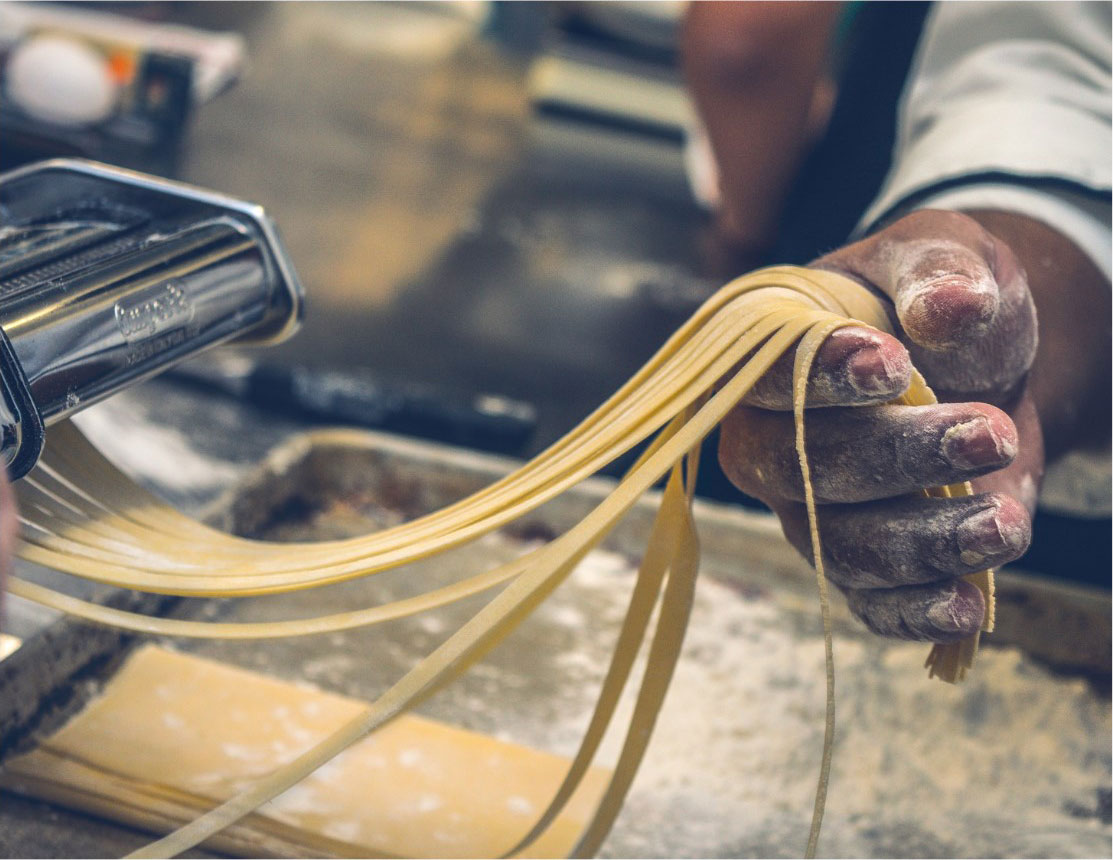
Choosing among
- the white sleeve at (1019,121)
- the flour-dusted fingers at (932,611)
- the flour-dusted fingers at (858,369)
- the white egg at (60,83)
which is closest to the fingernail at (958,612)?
the flour-dusted fingers at (932,611)

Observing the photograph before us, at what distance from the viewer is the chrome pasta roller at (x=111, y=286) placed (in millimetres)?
624

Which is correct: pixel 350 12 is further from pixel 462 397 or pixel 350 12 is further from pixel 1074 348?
pixel 1074 348

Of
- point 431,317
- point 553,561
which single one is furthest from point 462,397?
point 553,561

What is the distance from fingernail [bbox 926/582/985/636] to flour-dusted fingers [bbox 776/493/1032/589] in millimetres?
13

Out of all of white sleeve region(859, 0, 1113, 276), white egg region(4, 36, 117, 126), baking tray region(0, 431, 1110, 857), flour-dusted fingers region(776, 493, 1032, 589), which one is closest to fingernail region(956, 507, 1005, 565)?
flour-dusted fingers region(776, 493, 1032, 589)

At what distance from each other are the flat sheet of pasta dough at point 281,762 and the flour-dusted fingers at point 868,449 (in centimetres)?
30

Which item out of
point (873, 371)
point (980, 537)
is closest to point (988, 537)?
point (980, 537)

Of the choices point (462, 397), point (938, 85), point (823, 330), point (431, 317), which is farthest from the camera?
point (431, 317)

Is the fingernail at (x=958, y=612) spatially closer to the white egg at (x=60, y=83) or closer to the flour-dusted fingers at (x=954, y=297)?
the flour-dusted fingers at (x=954, y=297)

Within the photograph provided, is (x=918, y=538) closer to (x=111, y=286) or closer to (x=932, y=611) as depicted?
(x=932, y=611)

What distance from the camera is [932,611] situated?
61 cm

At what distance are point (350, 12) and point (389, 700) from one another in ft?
10.2

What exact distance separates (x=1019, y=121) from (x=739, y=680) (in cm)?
56

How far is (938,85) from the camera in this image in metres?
1.14
